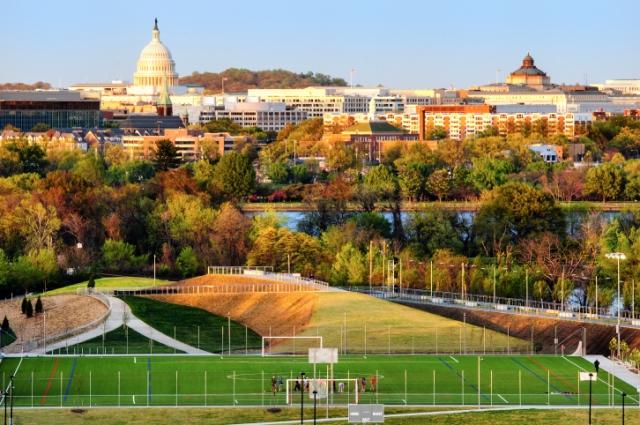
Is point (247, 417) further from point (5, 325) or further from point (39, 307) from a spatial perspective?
point (39, 307)

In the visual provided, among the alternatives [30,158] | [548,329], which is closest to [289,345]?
[548,329]

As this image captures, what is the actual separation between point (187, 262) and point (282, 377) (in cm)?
4031

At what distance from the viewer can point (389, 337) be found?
272ft

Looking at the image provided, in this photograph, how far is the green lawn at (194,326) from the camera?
84.8m

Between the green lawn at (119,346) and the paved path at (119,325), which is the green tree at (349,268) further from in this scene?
the green lawn at (119,346)

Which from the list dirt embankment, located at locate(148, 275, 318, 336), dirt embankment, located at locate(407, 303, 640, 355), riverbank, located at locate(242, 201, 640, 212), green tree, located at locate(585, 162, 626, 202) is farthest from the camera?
green tree, located at locate(585, 162, 626, 202)

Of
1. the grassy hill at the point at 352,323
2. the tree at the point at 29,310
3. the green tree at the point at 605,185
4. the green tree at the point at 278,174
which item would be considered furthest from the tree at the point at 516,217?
the green tree at the point at 278,174

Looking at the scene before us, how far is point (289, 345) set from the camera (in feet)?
272

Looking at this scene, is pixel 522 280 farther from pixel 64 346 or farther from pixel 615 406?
pixel 615 406

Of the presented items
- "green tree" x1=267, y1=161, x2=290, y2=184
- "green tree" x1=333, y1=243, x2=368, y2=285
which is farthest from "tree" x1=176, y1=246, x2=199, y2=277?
"green tree" x1=267, y1=161, x2=290, y2=184

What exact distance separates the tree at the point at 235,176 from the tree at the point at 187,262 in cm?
4501

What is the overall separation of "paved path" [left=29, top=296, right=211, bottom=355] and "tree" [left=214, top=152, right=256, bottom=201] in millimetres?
68750

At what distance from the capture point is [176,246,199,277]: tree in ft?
366

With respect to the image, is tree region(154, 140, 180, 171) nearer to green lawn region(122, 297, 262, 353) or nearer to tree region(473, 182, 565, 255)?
tree region(473, 182, 565, 255)
